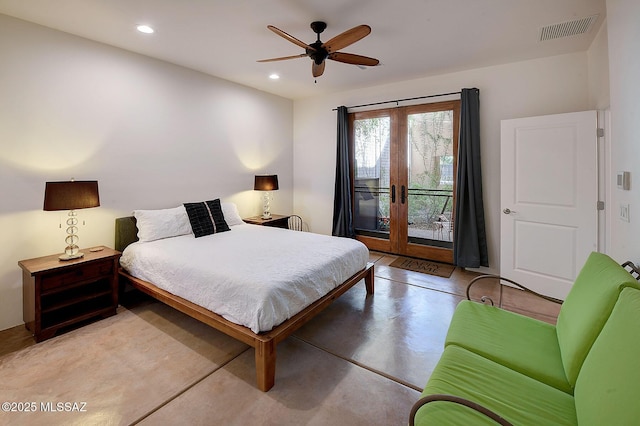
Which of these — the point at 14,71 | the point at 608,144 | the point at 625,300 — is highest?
the point at 14,71

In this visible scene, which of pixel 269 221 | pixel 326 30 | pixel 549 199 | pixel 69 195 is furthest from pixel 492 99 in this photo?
pixel 69 195

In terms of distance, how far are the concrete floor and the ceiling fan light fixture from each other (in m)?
2.90

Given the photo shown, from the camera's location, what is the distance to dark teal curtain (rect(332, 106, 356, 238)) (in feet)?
17.4

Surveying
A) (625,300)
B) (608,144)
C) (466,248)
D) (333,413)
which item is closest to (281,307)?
(333,413)

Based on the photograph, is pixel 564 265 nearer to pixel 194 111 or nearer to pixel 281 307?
pixel 281 307

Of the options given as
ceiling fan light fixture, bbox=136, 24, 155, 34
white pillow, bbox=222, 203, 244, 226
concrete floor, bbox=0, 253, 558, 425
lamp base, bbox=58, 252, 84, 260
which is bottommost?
concrete floor, bbox=0, 253, 558, 425

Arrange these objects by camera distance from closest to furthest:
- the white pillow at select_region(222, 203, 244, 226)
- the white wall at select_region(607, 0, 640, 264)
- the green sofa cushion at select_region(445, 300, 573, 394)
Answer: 1. the green sofa cushion at select_region(445, 300, 573, 394)
2. the white wall at select_region(607, 0, 640, 264)
3. the white pillow at select_region(222, 203, 244, 226)

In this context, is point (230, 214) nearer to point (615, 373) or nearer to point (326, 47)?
point (326, 47)

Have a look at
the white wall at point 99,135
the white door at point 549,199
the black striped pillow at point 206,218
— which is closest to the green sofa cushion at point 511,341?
the white door at point 549,199

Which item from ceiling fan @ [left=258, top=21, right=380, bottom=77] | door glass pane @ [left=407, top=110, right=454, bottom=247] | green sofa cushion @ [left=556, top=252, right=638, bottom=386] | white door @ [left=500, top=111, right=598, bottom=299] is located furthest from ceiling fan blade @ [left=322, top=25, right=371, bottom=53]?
door glass pane @ [left=407, top=110, right=454, bottom=247]

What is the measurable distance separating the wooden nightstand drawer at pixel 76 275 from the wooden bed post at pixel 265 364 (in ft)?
6.53

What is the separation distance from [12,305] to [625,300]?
177 inches

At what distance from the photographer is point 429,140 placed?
4.62 metres

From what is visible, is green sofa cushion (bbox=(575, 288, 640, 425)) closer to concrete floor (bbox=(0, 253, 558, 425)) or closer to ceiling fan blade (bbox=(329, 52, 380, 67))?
concrete floor (bbox=(0, 253, 558, 425))
